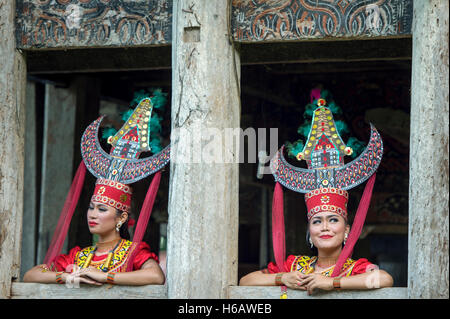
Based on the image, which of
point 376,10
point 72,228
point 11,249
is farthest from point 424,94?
point 72,228

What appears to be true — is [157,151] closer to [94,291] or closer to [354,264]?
[94,291]

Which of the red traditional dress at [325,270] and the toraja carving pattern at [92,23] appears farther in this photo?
the toraja carving pattern at [92,23]

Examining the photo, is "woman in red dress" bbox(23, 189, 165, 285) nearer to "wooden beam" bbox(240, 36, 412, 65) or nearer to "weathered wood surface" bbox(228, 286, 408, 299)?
Result: "weathered wood surface" bbox(228, 286, 408, 299)

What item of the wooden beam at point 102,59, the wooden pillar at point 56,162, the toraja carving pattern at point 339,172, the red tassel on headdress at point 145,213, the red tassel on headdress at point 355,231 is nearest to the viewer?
the red tassel on headdress at point 355,231

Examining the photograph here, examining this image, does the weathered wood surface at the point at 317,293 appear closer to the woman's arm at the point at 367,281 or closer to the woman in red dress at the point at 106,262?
the woman's arm at the point at 367,281

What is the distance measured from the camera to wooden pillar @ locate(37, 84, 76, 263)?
7582 mm

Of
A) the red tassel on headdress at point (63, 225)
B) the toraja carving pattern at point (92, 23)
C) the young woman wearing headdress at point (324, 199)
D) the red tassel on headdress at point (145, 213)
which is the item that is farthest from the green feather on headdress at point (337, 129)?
the red tassel on headdress at point (63, 225)

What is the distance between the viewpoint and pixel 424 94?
15.9 ft

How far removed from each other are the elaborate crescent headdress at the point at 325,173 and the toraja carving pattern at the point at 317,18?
0.59 m

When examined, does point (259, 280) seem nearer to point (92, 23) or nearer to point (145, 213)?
point (145, 213)

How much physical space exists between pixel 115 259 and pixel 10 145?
950mm

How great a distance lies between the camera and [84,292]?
5.32m

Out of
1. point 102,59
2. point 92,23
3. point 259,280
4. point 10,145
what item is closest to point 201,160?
point 259,280

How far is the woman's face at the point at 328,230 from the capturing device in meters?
5.36
